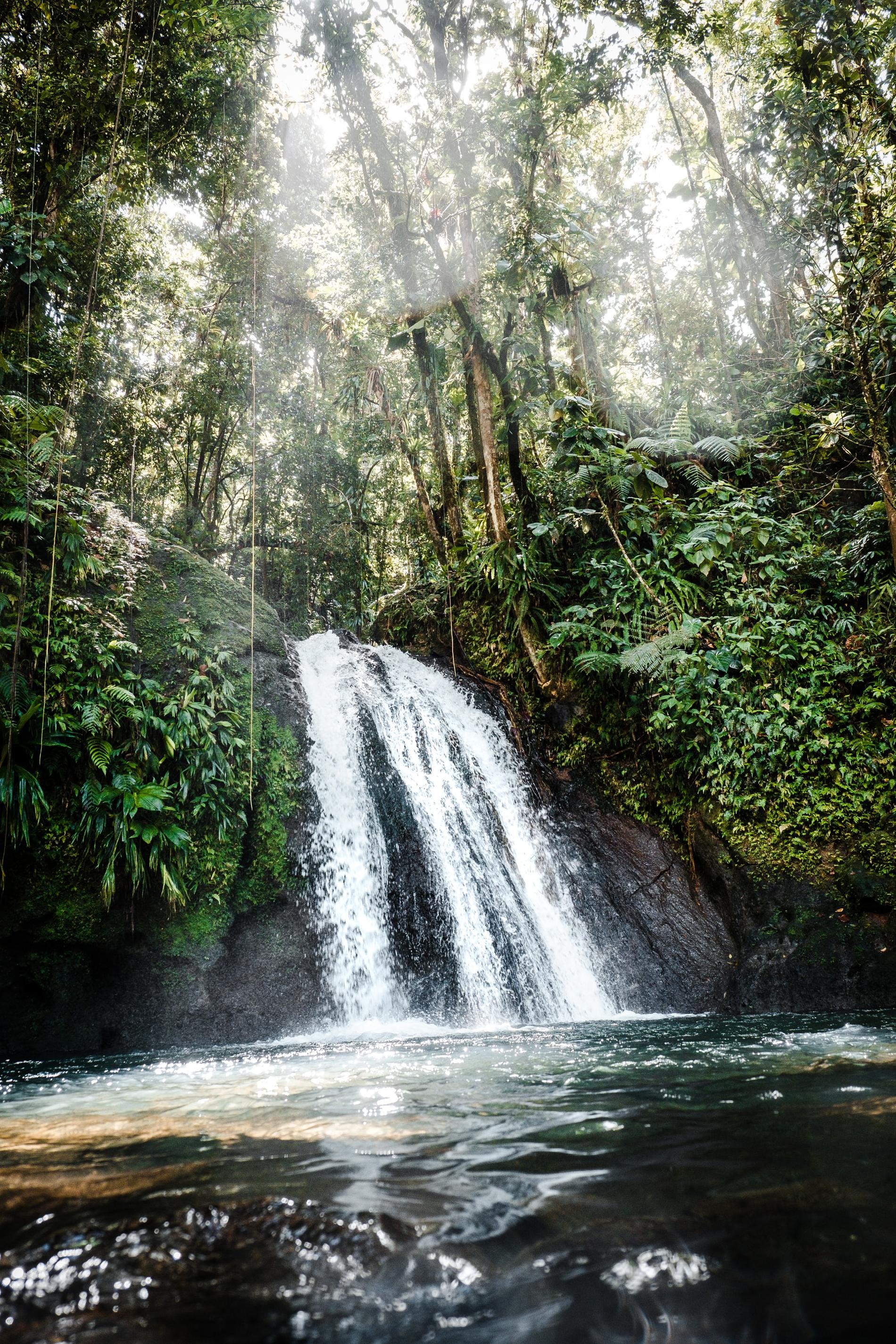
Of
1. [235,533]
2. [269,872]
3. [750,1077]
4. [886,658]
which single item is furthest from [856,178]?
[235,533]

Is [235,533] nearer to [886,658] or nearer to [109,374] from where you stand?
[109,374]

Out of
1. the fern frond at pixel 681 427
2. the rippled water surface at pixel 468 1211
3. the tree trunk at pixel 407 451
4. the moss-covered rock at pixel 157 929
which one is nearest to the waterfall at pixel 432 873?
the moss-covered rock at pixel 157 929

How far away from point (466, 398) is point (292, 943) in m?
8.49

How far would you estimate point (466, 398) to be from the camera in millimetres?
11219

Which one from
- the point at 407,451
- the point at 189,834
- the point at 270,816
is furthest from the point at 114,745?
the point at 407,451

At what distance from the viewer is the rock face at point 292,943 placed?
5.82m

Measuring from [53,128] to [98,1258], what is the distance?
34.2ft

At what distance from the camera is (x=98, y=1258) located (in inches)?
65.4

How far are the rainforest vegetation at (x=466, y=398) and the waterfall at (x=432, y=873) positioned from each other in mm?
892

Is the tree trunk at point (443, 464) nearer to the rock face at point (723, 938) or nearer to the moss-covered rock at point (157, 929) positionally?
the moss-covered rock at point (157, 929)

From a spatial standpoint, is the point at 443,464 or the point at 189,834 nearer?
the point at 189,834

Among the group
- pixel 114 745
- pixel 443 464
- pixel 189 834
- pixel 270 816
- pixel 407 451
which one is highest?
pixel 407 451

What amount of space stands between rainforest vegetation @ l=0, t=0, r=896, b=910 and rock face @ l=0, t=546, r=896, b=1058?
27 centimetres

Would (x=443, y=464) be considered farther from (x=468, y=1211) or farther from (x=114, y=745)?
(x=468, y=1211)
